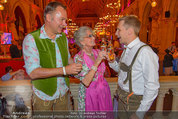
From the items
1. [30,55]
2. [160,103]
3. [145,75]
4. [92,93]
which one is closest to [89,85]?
[92,93]

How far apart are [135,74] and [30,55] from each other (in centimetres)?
131

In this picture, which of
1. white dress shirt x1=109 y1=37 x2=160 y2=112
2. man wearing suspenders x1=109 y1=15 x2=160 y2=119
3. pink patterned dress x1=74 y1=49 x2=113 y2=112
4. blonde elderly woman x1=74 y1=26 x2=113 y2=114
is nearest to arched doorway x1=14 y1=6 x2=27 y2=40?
blonde elderly woman x1=74 y1=26 x2=113 y2=114

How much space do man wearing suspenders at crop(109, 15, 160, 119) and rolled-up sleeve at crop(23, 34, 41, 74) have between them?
112 cm

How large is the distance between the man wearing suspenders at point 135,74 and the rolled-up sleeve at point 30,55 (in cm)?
112

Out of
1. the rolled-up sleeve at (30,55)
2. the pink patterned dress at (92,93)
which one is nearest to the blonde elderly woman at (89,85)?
the pink patterned dress at (92,93)

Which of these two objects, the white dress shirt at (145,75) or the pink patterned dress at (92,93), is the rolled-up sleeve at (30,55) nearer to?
the pink patterned dress at (92,93)

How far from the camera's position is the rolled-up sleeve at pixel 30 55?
1.49 metres

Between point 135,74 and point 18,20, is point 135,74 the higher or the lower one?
the lower one

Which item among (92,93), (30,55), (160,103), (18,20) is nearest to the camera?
(30,55)

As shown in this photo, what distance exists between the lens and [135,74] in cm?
159

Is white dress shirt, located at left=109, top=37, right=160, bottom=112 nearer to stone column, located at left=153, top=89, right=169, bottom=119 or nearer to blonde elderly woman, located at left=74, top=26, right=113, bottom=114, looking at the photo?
blonde elderly woman, located at left=74, top=26, right=113, bottom=114

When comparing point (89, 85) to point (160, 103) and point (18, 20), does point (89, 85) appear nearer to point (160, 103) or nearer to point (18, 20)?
point (160, 103)

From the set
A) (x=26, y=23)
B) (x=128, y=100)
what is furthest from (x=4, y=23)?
(x=128, y=100)

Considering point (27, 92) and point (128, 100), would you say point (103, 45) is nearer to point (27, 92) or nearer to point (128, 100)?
point (128, 100)
